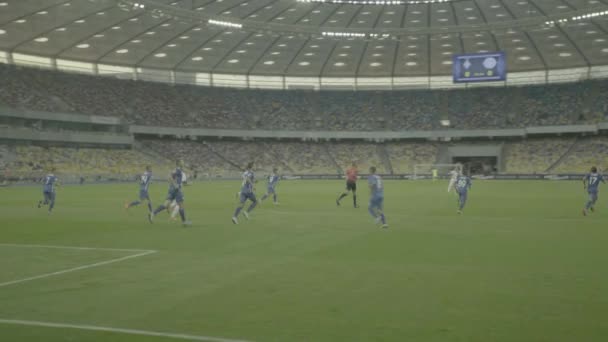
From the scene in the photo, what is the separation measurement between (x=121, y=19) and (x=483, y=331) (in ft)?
176

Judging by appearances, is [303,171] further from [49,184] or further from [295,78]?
[49,184]

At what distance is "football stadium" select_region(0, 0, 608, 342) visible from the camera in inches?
301

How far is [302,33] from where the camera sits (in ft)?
197

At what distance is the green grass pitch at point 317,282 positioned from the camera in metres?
6.65

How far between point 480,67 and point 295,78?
4674 cm

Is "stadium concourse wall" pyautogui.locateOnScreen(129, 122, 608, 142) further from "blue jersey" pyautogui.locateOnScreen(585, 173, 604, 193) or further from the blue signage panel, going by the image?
"blue jersey" pyautogui.locateOnScreen(585, 173, 604, 193)

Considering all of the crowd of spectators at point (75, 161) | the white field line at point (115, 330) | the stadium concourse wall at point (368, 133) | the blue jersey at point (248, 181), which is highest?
the white field line at point (115, 330)

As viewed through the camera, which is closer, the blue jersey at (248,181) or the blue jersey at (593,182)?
the blue jersey at (248,181)

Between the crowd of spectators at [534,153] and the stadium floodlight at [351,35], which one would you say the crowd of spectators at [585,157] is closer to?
the crowd of spectators at [534,153]

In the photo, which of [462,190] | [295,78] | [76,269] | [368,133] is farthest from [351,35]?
[76,269]

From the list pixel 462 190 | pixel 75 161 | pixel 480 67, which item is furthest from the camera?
pixel 75 161

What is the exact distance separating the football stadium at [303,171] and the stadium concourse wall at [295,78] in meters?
0.34

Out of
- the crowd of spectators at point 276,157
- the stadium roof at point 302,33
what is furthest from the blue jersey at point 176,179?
the crowd of spectators at point 276,157

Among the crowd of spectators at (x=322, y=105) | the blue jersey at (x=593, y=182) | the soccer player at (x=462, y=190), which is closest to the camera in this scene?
the blue jersey at (x=593, y=182)
